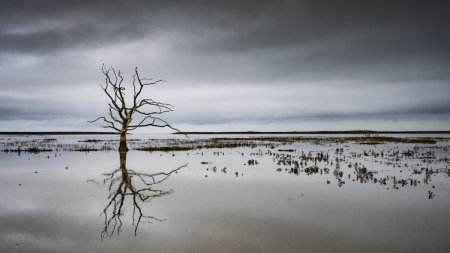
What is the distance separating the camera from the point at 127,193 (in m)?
11.9

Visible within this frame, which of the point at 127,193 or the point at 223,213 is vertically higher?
the point at 127,193

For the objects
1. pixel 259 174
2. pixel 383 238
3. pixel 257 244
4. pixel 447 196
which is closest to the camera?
pixel 257 244

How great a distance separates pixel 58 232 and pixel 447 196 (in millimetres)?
11767

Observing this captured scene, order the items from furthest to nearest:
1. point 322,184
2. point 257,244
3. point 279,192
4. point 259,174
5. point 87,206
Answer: point 259,174 < point 322,184 < point 279,192 < point 87,206 < point 257,244

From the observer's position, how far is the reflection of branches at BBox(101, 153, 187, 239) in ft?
27.6

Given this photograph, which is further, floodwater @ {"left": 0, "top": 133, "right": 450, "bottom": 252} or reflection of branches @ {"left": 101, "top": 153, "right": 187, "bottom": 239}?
reflection of branches @ {"left": 101, "top": 153, "right": 187, "bottom": 239}

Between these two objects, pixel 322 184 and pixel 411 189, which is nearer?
pixel 411 189

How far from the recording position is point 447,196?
37.7 feet

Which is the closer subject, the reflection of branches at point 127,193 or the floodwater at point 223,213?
the floodwater at point 223,213

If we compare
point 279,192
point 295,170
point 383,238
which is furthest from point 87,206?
point 295,170

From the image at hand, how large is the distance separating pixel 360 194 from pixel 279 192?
276 cm

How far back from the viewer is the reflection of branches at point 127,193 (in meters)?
8.40

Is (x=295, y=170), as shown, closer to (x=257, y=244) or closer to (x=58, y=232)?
(x=257, y=244)

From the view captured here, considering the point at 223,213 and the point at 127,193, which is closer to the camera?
the point at 223,213
